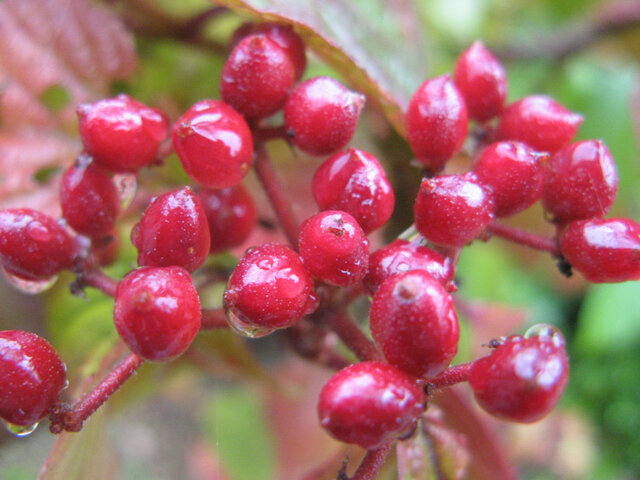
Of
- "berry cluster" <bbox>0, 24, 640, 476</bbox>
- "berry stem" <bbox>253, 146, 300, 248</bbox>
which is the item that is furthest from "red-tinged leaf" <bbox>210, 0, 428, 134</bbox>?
"berry stem" <bbox>253, 146, 300, 248</bbox>

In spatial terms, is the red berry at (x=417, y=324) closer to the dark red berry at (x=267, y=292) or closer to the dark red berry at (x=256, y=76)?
the dark red berry at (x=267, y=292)

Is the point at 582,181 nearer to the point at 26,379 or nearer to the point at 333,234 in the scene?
the point at 333,234

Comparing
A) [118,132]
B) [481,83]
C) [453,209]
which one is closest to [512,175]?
[453,209]

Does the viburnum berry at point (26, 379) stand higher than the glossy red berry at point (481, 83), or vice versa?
the glossy red berry at point (481, 83)

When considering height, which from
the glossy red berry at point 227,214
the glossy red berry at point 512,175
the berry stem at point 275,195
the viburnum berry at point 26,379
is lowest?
the viburnum berry at point 26,379

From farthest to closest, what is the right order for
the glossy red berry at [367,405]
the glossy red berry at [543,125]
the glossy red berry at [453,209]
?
the glossy red berry at [543,125], the glossy red berry at [453,209], the glossy red berry at [367,405]

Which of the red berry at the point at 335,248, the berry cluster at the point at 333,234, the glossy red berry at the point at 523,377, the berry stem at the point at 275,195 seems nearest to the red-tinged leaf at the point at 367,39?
the berry cluster at the point at 333,234
